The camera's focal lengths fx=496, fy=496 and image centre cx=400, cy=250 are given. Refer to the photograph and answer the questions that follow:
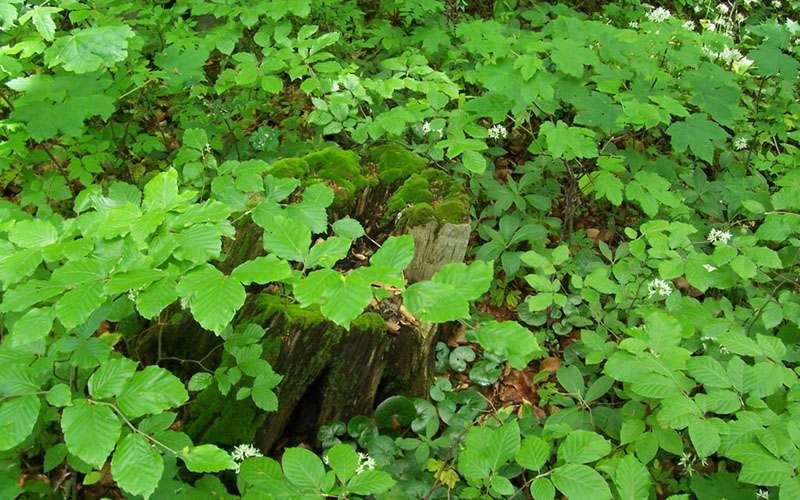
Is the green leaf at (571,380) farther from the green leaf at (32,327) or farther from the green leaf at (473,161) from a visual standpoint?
the green leaf at (32,327)

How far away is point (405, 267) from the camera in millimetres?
1143

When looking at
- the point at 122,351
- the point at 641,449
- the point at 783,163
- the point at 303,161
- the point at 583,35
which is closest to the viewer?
the point at 641,449

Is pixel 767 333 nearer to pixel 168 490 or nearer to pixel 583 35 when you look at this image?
pixel 583 35

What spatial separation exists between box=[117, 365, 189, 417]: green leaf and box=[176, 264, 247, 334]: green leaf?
6.9 inches

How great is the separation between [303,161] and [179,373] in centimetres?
117

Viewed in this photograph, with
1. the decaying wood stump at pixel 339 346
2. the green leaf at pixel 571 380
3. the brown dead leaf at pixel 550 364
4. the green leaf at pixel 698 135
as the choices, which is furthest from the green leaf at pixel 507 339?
the green leaf at pixel 698 135

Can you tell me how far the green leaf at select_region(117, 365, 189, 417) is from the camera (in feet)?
3.46

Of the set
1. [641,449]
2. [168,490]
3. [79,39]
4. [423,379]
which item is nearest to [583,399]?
[641,449]

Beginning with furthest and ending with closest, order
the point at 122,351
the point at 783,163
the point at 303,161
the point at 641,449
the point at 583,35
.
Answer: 1. the point at 783,163
2. the point at 583,35
3. the point at 303,161
4. the point at 122,351
5. the point at 641,449

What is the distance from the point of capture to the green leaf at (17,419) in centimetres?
97

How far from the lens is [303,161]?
2555 millimetres

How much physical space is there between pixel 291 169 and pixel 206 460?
65.7 inches

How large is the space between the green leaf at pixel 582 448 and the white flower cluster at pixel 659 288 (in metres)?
1.03

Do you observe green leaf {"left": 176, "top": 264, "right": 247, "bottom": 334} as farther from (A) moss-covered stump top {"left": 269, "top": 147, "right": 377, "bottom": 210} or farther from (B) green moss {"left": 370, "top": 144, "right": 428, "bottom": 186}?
(B) green moss {"left": 370, "top": 144, "right": 428, "bottom": 186}
